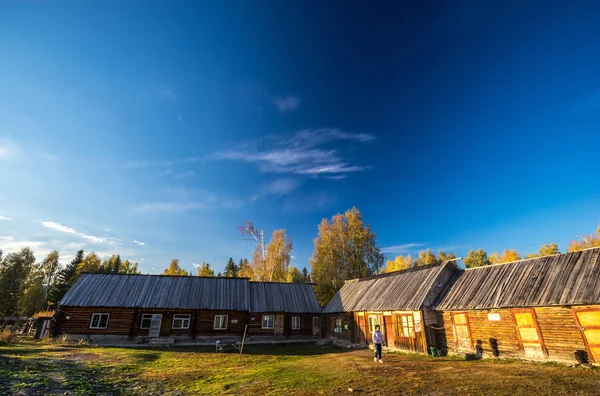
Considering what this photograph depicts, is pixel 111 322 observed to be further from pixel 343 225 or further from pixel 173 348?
pixel 343 225

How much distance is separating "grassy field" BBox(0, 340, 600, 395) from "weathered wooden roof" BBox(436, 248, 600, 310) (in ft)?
11.1

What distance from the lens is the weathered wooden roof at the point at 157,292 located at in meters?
28.9

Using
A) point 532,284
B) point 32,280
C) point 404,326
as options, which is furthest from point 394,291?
point 32,280

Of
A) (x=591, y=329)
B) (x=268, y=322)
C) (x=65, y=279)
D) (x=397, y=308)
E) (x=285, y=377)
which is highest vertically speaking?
(x=65, y=279)

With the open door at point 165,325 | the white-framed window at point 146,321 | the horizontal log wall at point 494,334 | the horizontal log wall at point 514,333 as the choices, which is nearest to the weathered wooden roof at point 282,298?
the open door at point 165,325

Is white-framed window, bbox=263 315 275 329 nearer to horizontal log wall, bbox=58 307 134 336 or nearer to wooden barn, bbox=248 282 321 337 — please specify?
wooden barn, bbox=248 282 321 337

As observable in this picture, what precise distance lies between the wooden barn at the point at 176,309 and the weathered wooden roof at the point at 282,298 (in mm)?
116

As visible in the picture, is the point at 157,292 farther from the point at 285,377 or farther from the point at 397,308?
the point at 397,308

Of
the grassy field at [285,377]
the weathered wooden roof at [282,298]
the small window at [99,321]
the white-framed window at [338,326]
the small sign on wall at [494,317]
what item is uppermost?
the weathered wooden roof at [282,298]

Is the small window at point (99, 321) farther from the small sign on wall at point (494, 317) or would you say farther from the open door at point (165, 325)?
the small sign on wall at point (494, 317)

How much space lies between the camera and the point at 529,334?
15953mm

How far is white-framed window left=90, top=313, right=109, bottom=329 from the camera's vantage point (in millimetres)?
28031

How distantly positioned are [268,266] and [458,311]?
1292 inches

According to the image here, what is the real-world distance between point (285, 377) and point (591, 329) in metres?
15.1
